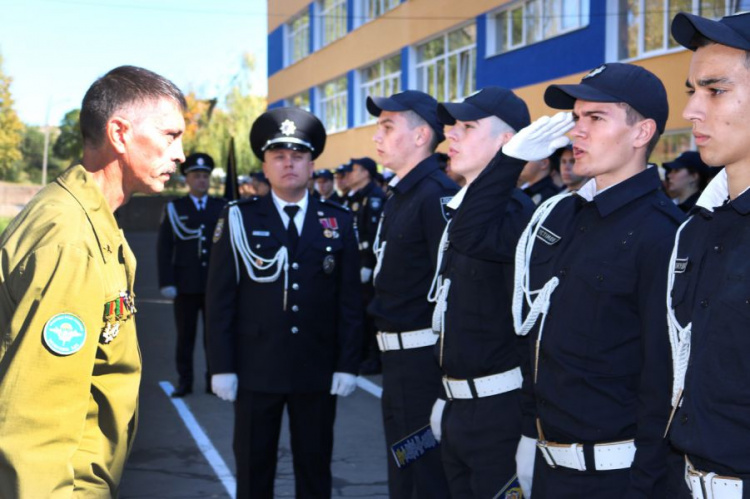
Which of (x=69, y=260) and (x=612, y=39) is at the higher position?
(x=612, y=39)

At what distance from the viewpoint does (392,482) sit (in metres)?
Result: 4.61

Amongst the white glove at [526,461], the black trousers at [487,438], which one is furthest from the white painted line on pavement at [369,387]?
the white glove at [526,461]

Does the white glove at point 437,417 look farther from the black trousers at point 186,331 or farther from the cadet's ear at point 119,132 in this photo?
the black trousers at point 186,331

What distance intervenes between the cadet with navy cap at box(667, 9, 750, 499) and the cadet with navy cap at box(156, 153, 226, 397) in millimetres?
6746

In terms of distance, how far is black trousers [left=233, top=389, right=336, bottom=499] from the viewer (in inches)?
191

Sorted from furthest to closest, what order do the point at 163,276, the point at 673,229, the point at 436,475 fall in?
1. the point at 163,276
2. the point at 436,475
3. the point at 673,229

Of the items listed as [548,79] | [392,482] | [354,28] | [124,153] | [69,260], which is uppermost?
[354,28]

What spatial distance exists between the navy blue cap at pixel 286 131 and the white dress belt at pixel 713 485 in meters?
3.25

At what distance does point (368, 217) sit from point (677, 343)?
344 inches

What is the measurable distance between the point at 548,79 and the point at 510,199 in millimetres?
14524

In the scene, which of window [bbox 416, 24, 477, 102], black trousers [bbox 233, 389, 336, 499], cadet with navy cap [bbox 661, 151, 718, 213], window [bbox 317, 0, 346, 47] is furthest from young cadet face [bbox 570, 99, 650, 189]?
window [bbox 317, 0, 346, 47]

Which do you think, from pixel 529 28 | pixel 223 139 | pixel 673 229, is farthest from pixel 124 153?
pixel 223 139

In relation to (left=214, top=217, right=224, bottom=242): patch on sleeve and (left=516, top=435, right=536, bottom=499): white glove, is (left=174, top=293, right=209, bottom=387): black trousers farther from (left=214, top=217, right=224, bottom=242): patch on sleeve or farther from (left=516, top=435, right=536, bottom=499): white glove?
(left=516, top=435, right=536, bottom=499): white glove

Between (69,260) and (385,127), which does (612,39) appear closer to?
(385,127)
